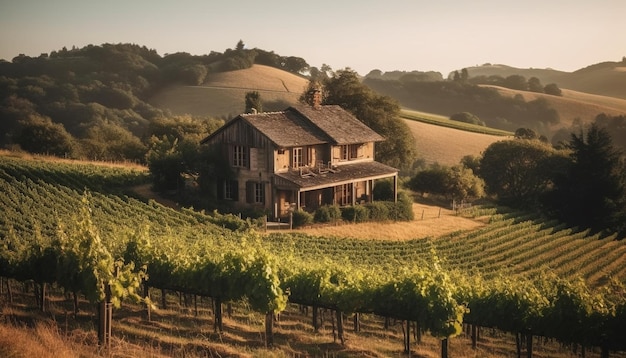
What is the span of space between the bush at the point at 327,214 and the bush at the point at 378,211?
3.61m

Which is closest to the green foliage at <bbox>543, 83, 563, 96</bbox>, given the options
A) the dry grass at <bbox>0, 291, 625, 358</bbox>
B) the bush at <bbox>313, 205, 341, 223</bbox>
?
the bush at <bbox>313, 205, 341, 223</bbox>

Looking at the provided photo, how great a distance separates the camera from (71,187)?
47125mm

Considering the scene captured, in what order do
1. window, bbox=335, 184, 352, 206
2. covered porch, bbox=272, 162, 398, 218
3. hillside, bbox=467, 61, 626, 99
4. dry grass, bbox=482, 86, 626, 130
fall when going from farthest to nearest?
hillside, bbox=467, 61, 626, 99, dry grass, bbox=482, 86, 626, 130, window, bbox=335, 184, 352, 206, covered porch, bbox=272, 162, 398, 218

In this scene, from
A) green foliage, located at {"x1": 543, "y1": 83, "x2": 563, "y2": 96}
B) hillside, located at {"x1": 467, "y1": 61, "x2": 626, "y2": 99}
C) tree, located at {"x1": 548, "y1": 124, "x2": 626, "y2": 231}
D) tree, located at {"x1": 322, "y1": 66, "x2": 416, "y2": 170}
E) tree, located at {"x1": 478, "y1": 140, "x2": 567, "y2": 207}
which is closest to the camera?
tree, located at {"x1": 548, "y1": 124, "x2": 626, "y2": 231}

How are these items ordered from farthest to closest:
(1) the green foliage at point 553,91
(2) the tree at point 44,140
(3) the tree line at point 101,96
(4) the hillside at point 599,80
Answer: (1) the green foliage at point 553,91 → (4) the hillside at point 599,80 → (3) the tree line at point 101,96 → (2) the tree at point 44,140

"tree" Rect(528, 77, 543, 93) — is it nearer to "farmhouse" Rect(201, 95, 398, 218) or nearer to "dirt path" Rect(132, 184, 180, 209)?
"farmhouse" Rect(201, 95, 398, 218)

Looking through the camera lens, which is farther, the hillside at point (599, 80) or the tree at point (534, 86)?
the tree at point (534, 86)

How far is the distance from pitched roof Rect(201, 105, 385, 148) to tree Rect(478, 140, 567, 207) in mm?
23474

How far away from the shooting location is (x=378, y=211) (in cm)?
5419

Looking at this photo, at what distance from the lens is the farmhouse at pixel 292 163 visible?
165 feet

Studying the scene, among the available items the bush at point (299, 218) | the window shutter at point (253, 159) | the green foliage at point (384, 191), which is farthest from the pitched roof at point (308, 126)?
the bush at point (299, 218)

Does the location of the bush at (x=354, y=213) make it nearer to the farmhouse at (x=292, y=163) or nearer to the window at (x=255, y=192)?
the farmhouse at (x=292, y=163)

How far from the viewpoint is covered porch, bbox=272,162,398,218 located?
49.6m

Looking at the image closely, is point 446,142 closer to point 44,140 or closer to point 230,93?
point 230,93
